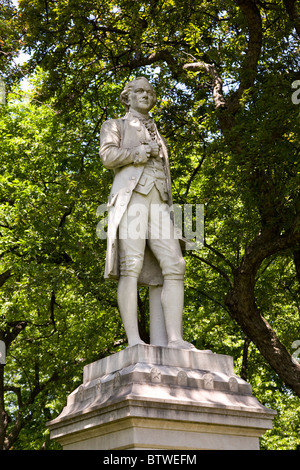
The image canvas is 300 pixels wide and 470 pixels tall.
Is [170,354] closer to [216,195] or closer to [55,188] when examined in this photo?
[216,195]

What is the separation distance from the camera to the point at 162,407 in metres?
5.78

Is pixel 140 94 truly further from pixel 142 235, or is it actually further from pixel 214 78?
pixel 214 78

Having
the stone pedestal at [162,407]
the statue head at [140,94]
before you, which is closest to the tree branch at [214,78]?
the statue head at [140,94]

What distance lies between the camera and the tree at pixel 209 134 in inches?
451

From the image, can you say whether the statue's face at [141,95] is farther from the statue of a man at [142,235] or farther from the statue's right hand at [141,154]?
the statue's right hand at [141,154]

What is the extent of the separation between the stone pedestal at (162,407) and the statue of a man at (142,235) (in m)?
0.34

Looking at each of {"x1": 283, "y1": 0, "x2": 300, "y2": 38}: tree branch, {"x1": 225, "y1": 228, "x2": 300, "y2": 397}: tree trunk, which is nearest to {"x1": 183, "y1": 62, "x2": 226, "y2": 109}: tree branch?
{"x1": 283, "y1": 0, "x2": 300, "y2": 38}: tree branch

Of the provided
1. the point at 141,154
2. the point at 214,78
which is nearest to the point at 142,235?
the point at 141,154

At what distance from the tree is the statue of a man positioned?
3.59 meters

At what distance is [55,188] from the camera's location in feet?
55.8

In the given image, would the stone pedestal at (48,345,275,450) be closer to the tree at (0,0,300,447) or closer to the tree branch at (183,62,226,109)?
the tree at (0,0,300,447)

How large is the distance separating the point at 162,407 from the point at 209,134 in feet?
31.3
